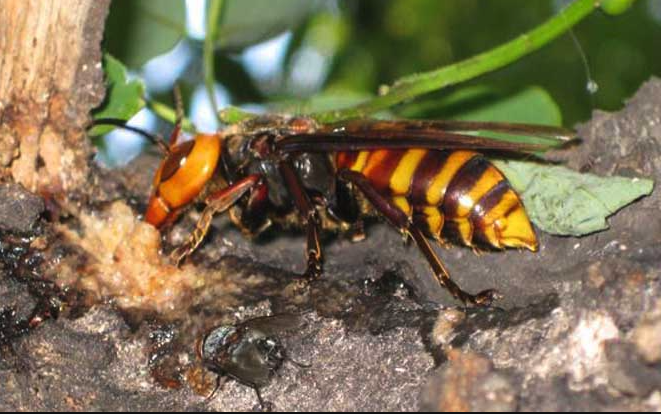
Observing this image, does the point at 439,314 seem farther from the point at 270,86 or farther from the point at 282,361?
the point at 270,86

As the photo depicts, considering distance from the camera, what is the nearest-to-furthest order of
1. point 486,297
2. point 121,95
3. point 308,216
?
point 486,297, point 308,216, point 121,95

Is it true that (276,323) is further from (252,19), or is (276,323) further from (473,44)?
(473,44)

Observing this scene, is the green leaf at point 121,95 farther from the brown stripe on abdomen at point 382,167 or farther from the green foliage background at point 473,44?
the green foliage background at point 473,44

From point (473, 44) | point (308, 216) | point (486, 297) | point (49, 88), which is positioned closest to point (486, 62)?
point (308, 216)

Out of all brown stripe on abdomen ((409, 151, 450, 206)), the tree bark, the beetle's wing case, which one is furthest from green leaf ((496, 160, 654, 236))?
the tree bark

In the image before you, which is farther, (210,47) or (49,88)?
(210,47)

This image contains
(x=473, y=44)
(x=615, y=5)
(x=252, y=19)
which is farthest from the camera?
(x=473, y=44)

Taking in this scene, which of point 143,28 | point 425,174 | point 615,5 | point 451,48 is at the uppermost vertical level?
point 615,5

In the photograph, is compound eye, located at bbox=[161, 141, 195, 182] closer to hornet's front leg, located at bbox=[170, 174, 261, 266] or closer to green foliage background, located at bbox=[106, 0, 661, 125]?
hornet's front leg, located at bbox=[170, 174, 261, 266]

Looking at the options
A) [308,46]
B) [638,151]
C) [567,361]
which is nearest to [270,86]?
[308,46]
